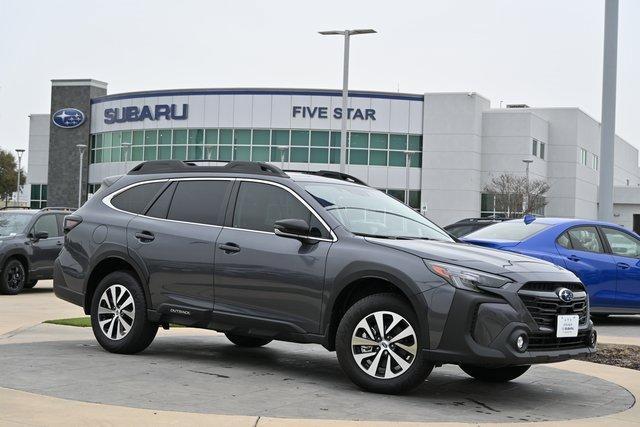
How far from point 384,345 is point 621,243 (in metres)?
8.01

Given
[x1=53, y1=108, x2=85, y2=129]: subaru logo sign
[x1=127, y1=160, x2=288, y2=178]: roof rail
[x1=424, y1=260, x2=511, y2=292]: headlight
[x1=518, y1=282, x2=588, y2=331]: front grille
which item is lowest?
[x1=518, y1=282, x2=588, y2=331]: front grille

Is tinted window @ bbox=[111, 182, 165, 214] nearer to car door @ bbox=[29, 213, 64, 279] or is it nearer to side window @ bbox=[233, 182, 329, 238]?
side window @ bbox=[233, 182, 329, 238]

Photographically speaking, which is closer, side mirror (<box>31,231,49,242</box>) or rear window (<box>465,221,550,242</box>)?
rear window (<box>465,221,550,242</box>)

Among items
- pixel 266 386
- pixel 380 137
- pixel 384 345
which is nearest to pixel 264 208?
pixel 266 386

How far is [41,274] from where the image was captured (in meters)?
17.9

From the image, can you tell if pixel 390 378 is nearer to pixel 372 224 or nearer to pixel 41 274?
pixel 372 224

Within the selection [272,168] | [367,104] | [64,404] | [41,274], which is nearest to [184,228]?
[272,168]

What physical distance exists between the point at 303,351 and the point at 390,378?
2.80 m

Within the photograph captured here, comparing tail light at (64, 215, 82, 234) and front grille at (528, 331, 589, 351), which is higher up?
tail light at (64, 215, 82, 234)

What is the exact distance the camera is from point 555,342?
712 centimetres

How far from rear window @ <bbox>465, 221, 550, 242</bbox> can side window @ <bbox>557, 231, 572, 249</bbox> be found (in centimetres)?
25

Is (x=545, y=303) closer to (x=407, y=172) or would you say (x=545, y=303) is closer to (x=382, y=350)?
(x=382, y=350)

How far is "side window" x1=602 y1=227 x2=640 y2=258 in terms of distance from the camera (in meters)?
14.0

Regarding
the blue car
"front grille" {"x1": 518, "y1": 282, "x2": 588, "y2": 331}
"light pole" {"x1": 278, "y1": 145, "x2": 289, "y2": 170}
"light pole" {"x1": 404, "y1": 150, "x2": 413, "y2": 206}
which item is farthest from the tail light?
"light pole" {"x1": 404, "y1": 150, "x2": 413, "y2": 206}
